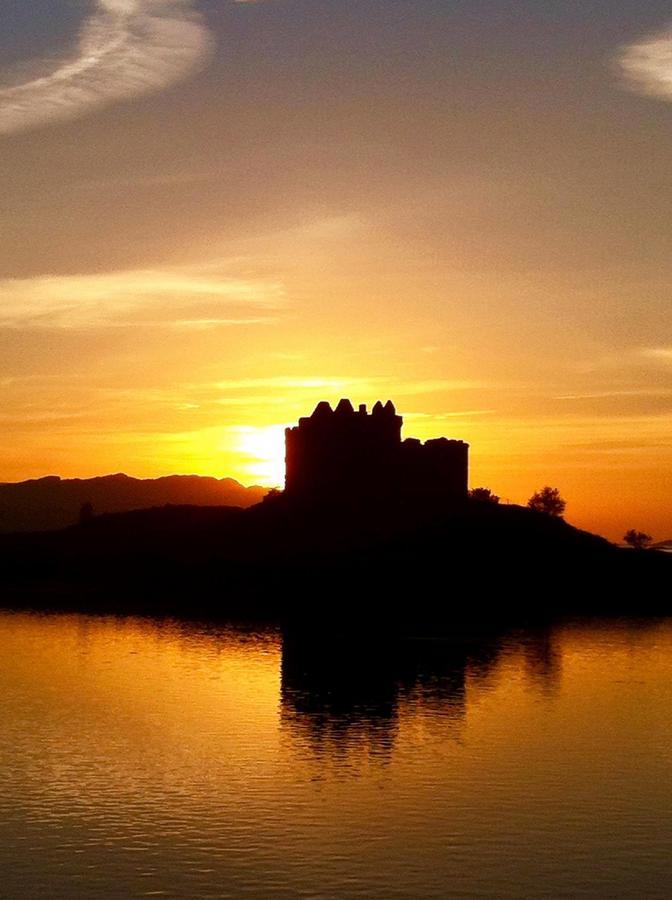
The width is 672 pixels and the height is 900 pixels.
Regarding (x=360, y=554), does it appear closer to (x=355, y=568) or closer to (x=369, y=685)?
(x=355, y=568)

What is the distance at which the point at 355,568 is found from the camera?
6560 inches

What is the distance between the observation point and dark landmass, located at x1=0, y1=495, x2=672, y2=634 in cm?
16162

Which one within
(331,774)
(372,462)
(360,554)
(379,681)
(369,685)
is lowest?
(331,774)

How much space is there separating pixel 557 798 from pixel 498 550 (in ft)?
373

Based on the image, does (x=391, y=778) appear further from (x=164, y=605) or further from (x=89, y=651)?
(x=164, y=605)

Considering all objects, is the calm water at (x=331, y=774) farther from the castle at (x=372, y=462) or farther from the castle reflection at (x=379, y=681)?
the castle at (x=372, y=462)

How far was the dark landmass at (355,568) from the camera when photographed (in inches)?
6363

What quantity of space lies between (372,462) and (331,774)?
378 feet

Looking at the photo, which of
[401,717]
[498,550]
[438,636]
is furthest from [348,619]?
[401,717]

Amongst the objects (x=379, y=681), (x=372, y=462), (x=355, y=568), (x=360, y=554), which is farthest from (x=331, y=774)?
(x=372, y=462)

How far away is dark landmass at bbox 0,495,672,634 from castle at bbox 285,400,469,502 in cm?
247

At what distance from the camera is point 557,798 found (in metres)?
59.2

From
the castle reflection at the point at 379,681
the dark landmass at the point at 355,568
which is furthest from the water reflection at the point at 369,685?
the dark landmass at the point at 355,568

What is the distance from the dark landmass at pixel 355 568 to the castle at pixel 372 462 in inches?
97.1
